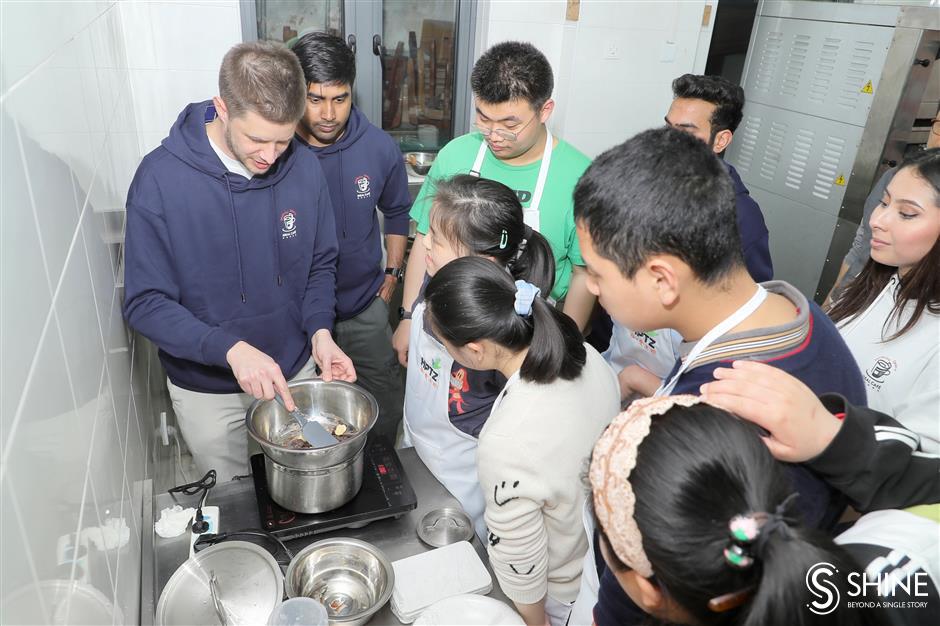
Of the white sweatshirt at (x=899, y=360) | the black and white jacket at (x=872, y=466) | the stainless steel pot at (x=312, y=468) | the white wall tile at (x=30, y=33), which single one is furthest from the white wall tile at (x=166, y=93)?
the black and white jacket at (x=872, y=466)

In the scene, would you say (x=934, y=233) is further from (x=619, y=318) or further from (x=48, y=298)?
(x=48, y=298)

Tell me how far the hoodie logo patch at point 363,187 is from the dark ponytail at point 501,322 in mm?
1117

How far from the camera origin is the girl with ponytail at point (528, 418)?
1.32 metres

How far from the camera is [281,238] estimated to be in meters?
1.89

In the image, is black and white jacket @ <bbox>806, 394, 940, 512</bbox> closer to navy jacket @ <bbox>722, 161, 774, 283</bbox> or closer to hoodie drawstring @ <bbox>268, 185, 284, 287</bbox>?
navy jacket @ <bbox>722, 161, 774, 283</bbox>

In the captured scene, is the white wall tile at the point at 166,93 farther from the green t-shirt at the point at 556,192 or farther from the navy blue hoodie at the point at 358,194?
the green t-shirt at the point at 556,192

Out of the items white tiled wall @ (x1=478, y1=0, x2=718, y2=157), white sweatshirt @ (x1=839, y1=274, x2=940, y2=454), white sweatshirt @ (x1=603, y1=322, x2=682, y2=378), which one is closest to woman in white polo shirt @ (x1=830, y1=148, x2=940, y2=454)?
white sweatshirt @ (x1=839, y1=274, x2=940, y2=454)

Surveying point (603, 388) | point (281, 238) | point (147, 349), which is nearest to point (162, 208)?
point (281, 238)

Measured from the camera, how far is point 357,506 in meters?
1.46

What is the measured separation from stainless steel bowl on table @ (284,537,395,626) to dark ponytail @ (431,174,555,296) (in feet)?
2.90

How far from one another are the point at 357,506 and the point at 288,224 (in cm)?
88

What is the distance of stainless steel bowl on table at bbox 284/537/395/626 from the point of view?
126 cm

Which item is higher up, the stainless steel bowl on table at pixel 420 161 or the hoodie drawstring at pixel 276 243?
the hoodie drawstring at pixel 276 243

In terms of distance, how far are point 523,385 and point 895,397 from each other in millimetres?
970
